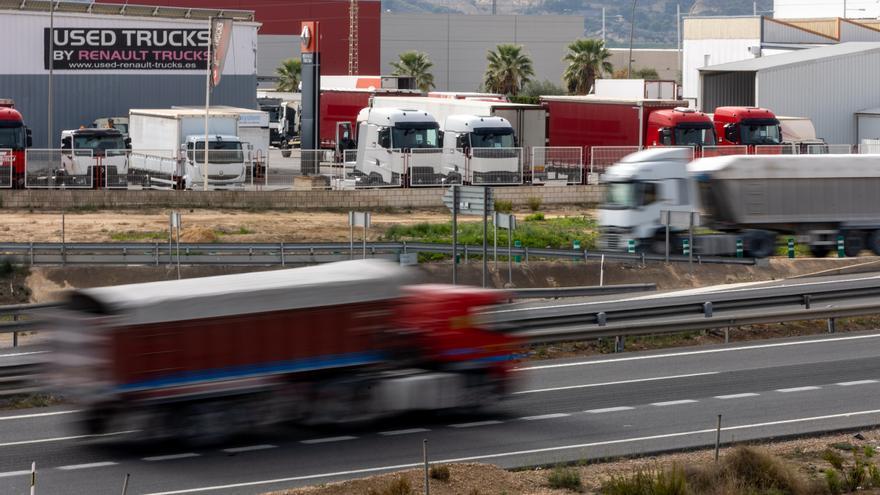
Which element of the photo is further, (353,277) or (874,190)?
(874,190)

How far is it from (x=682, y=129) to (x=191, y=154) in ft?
61.9

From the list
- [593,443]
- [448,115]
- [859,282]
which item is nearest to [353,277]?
[593,443]

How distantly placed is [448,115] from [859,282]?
1069 inches

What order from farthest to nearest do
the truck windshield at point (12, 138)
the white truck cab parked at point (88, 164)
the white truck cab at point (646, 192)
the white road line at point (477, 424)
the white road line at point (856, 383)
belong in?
the white truck cab parked at point (88, 164), the truck windshield at point (12, 138), the white truck cab at point (646, 192), the white road line at point (856, 383), the white road line at point (477, 424)

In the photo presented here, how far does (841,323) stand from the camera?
2494cm

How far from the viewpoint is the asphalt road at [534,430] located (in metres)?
14.0

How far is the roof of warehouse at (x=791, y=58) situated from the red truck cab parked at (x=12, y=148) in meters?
35.6

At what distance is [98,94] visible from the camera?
62.2 meters

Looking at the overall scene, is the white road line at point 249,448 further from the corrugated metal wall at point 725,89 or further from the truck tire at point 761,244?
the corrugated metal wall at point 725,89

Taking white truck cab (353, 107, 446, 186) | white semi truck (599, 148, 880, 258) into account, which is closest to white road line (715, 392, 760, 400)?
white semi truck (599, 148, 880, 258)

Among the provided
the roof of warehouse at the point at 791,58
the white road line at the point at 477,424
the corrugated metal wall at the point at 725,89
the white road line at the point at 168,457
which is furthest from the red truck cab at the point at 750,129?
the white road line at the point at 168,457

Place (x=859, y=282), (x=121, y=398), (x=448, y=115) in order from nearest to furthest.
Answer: (x=121, y=398) → (x=859, y=282) → (x=448, y=115)

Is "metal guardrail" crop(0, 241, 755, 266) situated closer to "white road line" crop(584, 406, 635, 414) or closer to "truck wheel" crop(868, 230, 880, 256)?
"truck wheel" crop(868, 230, 880, 256)

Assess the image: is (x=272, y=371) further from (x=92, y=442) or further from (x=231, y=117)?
Result: (x=231, y=117)
